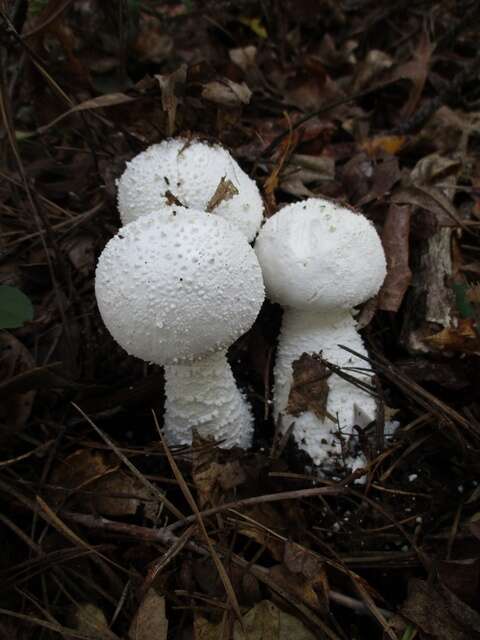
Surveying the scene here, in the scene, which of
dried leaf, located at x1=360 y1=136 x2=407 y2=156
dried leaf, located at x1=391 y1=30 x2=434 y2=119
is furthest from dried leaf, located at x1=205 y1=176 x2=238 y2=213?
dried leaf, located at x1=391 y1=30 x2=434 y2=119

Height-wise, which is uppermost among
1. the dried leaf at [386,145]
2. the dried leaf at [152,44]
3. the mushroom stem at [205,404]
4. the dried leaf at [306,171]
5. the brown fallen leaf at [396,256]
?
the dried leaf at [152,44]

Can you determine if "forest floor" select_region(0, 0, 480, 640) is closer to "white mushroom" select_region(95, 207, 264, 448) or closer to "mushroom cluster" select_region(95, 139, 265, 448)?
"mushroom cluster" select_region(95, 139, 265, 448)

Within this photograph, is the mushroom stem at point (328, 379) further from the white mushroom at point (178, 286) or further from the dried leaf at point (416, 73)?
the dried leaf at point (416, 73)

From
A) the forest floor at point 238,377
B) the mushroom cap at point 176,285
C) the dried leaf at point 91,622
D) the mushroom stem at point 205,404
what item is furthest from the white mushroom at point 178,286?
the dried leaf at point 91,622

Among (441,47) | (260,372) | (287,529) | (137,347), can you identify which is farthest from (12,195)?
(441,47)

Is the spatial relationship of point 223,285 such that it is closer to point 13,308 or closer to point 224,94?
point 13,308

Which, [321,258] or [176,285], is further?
[321,258]

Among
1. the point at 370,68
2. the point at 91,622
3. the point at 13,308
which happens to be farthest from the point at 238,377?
the point at 370,68
